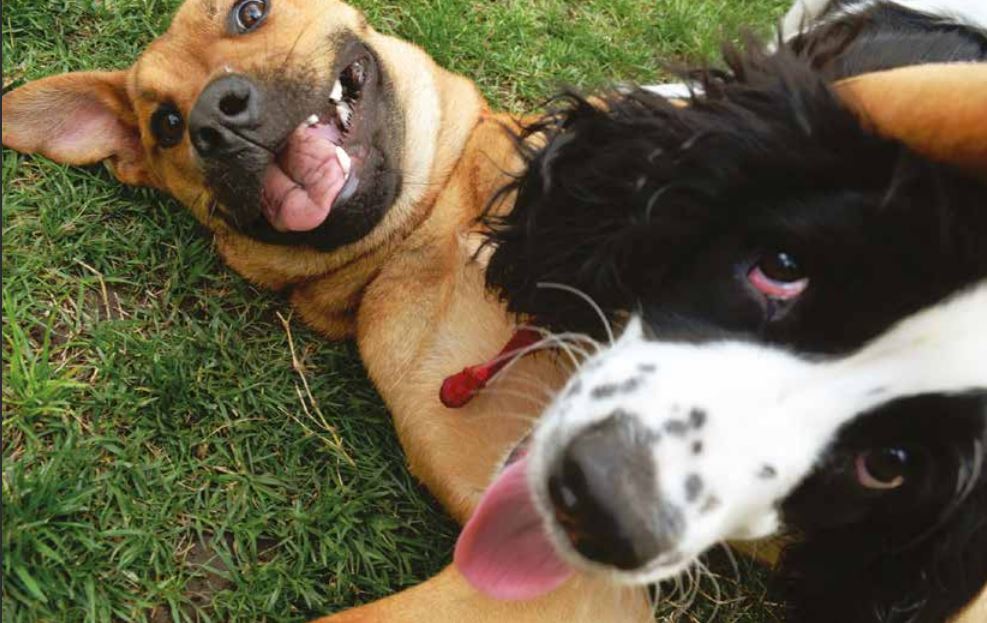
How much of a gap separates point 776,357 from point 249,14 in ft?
7.82

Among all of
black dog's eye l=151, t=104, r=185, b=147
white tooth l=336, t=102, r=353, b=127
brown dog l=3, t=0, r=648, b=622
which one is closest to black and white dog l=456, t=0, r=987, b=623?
brown dog l=3, t=0, r=648, b=622

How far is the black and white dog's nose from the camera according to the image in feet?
5.65

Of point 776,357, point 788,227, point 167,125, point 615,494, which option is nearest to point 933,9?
point 788,227

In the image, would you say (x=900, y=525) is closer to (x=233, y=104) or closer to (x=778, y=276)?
(x=778, y=276)

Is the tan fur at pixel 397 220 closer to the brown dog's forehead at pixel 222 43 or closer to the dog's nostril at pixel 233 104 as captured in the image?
the brown dog's forehead at pixel 222 43

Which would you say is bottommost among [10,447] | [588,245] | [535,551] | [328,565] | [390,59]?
[328,565]

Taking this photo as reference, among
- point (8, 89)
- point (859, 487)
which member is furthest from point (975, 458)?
point (8, 89)

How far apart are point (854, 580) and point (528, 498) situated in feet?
2.87

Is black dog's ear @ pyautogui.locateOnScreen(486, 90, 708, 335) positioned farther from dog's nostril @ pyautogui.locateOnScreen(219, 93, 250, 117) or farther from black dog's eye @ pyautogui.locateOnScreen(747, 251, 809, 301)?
dog's nostril @ pyautogui.locateOnScreen(219, 93, 250, 117)

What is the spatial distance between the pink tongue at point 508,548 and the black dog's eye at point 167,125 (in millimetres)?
1912

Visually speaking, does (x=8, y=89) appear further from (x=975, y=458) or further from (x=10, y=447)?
(x=975, y=458)

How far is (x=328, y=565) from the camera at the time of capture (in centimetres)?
278

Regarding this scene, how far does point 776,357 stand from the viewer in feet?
6.30

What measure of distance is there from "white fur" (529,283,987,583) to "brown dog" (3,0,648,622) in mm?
904
